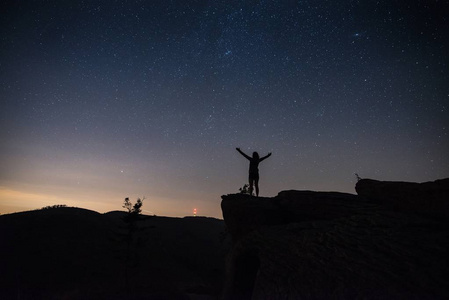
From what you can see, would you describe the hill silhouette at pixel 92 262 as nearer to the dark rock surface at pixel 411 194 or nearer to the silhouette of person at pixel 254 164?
the silhouette of person at pixel 254 164

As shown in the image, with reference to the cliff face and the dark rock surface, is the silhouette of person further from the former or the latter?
the dark rock surface

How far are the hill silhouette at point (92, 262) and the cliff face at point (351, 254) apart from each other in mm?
14685

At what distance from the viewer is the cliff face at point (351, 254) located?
431cm

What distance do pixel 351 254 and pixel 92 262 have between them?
31.2m

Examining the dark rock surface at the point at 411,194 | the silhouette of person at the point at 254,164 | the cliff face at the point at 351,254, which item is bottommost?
the cliff face at the point at 351,254

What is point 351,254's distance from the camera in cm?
552

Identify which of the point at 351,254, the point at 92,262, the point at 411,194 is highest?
the point at 411,194

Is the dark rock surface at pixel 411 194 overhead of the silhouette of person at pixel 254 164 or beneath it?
beneath

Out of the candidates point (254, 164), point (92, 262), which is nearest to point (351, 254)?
point (254, 164)

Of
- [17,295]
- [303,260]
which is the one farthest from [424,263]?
[17,295]

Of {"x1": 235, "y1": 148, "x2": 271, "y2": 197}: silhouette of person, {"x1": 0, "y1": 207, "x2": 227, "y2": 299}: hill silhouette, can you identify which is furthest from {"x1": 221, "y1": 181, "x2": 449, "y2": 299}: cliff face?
{"x1": 0, "y1": 207, "x2": 227, "y2": 299}: hill silhouette

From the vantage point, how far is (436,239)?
4934 mm

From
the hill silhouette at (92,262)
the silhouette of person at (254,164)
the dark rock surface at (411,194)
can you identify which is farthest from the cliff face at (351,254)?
the hill silhouette at (92,262)

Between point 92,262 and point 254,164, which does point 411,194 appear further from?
point 92,262
